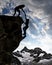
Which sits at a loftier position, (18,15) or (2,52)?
(18,15)

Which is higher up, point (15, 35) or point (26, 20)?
point (26, 20)

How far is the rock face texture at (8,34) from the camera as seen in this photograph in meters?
36.2

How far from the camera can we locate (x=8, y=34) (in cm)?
3691

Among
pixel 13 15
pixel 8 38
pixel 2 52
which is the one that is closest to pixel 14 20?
pixel 13 15

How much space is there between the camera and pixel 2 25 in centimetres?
3625

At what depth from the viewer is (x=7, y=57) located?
37281mm

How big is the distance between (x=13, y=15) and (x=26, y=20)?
2578 millimetres

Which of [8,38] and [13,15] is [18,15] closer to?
[13,15]

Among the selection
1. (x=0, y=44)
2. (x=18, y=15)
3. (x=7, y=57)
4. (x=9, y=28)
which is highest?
(x=18, y=15)

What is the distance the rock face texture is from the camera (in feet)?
119

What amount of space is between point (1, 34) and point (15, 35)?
308 cm

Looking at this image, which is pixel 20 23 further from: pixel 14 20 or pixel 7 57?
pixel 7 57

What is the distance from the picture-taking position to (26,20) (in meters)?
36.9

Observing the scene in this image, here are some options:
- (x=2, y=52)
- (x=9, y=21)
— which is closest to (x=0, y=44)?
(x=2, y=52)
